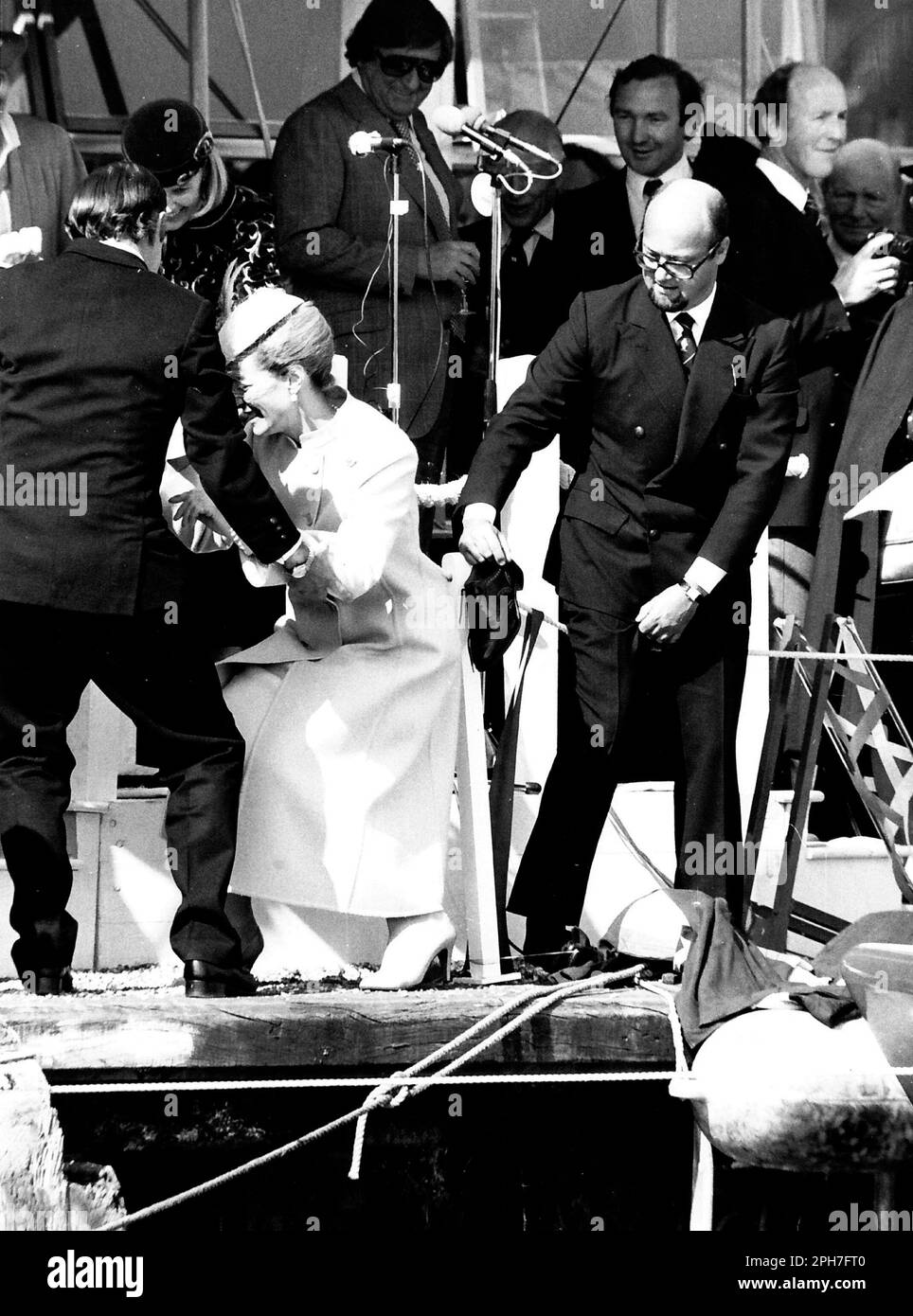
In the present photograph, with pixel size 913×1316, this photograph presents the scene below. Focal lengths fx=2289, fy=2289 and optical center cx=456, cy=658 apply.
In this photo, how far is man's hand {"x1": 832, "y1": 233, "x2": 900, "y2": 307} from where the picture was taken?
6.91 meters

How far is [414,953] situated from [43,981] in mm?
850

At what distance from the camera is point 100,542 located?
4820 millimetres

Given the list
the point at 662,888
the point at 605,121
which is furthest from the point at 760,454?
the point at 605,121

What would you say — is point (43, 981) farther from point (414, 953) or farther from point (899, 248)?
point (899, 248)

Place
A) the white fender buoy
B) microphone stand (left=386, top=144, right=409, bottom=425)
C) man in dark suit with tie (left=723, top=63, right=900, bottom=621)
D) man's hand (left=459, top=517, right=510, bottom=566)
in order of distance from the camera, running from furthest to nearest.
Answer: man in dark suit with tie (left=723, top=63, right=900, bottom=621), microphone stand (left=386, top=144, right=409, bottom=425), man's hand (left=459, top=517, right=510, bottom=566), the white fender buoy

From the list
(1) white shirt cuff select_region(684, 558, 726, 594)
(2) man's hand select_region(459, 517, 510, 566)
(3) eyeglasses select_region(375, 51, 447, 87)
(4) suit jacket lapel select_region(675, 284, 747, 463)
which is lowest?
(1) white shirt cuff select_region(684, 558, 726, 594)

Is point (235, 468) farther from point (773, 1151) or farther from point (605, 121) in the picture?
point (605, 121)

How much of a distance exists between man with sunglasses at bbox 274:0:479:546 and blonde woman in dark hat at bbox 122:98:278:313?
3.6 inches

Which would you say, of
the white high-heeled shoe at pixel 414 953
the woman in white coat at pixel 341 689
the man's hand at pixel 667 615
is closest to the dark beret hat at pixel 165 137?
the woman in white coat at pixel 341 689

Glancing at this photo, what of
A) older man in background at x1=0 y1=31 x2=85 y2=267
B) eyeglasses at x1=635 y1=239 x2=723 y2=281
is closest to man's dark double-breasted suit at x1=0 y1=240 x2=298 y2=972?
eyeglasses at x1=635 y1=239 x2=723 y2=281

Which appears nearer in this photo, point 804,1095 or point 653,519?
point 804,1095

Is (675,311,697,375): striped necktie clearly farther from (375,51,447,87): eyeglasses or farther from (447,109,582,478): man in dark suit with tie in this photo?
(375,51,447,87): eyeglasses

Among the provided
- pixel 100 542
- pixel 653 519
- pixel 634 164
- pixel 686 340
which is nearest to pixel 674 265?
pixel 686 340
